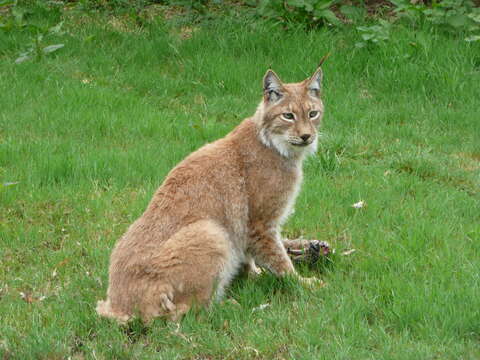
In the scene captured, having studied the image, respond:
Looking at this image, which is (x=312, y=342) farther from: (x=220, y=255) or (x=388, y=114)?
(x=388, y=114)

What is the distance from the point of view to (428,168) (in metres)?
7.50

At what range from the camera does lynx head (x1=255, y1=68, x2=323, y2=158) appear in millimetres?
5672

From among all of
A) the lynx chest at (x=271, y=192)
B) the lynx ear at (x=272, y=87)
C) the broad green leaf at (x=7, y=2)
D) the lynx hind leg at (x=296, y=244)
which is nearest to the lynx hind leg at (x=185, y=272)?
the lynx chest at (x=271, y=192)

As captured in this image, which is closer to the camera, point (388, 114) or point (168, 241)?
point (168, 241)

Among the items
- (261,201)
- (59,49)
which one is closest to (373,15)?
(59,49)

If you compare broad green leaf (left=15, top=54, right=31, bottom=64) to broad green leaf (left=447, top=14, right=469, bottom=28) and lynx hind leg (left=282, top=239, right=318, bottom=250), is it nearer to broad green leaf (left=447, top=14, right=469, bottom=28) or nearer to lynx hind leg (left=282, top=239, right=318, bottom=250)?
lynx hind leg (left=282, top=239, right=318, bottom=250)

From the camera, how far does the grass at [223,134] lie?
4.68 metres

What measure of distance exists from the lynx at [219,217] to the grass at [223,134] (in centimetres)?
18

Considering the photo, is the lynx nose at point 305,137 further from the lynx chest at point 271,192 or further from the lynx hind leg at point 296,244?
the lynx hind leg at point 296,244

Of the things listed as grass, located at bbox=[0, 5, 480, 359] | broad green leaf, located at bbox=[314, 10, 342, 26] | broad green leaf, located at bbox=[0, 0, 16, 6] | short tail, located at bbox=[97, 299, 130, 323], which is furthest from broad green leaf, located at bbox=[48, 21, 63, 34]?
short tail, located at bbox=[97, 299, 130, 323]

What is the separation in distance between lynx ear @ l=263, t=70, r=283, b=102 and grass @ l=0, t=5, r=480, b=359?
1.25 metres

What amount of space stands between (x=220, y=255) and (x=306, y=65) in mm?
5153

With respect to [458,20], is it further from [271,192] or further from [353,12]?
[271,192]

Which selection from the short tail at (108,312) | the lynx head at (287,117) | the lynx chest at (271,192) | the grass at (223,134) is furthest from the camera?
the lynx head at (287,117)
